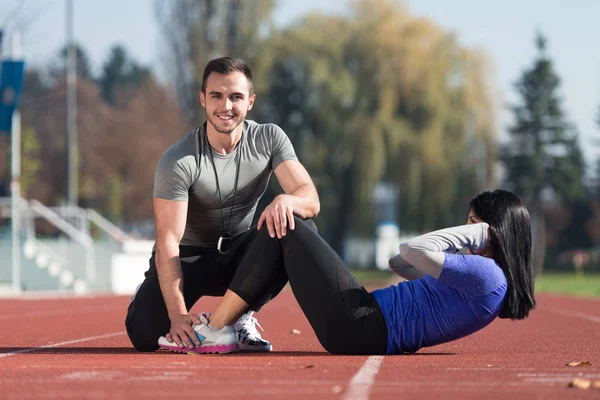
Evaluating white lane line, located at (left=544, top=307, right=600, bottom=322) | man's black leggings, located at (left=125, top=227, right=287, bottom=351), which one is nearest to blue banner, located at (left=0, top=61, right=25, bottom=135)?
white lane line, located at (left=544, top=307, right=600, bottom=322)

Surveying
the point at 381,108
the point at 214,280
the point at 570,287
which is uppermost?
the point at 381,108

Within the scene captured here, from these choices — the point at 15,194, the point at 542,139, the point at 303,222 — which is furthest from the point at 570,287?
the point at 542,139

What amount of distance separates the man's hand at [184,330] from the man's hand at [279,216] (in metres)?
0.73

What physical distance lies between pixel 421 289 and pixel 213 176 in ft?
4.63

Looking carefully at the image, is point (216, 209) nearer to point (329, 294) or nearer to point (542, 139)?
point (329, 294)

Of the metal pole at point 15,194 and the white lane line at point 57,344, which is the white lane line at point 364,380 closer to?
the white lane line at point 57,344

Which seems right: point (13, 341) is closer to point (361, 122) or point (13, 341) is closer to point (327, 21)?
point (361, 122)

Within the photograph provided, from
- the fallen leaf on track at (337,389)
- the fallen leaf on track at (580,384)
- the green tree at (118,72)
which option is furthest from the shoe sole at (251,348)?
the green tree at (118,72)

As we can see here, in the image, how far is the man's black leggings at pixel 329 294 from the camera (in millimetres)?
6824

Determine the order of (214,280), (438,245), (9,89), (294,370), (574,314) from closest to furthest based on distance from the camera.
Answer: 1. (294,370)
2. (438,245)
3. (214,280)
4. (574,314)
5. (9,89)

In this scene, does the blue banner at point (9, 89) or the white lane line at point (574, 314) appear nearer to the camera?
the white lane line at point (574, 314)

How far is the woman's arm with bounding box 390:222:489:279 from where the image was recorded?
6.64 m

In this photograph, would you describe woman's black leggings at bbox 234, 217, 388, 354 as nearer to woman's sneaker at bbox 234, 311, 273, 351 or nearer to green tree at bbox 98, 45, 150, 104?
woman's sneaker at bbox 234, 311, 273, 351

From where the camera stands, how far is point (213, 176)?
24.3 feet
